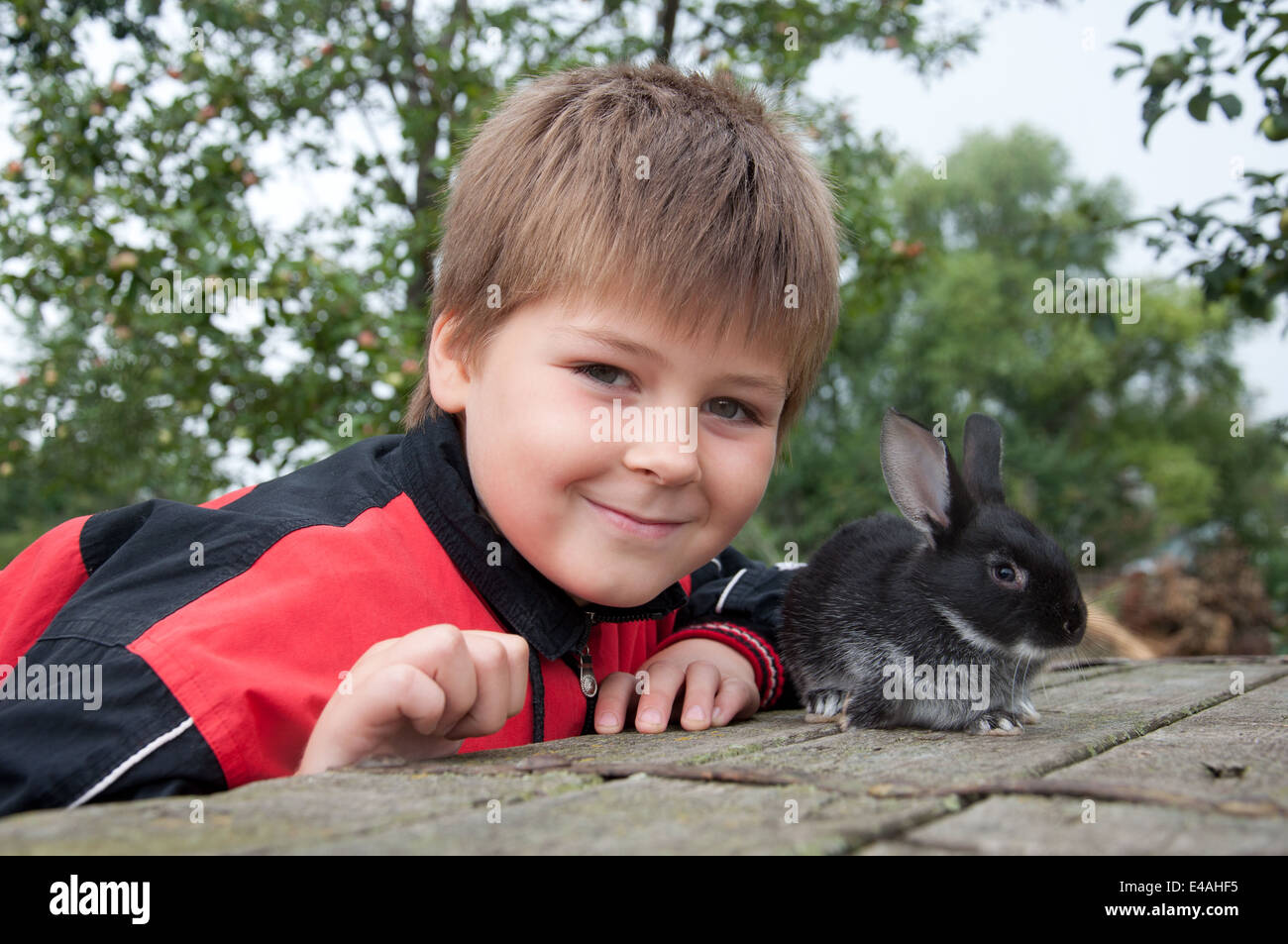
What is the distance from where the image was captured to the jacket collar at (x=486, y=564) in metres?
2.28

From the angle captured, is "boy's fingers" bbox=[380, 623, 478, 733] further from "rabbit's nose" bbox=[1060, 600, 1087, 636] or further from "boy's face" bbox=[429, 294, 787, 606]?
"rabbit's nose" bbox=[1060, 600, 1087, 636]

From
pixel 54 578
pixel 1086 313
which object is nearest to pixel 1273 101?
pixel 1086 313

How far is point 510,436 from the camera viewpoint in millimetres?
2203

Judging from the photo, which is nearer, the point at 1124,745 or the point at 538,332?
the point at 1124,745

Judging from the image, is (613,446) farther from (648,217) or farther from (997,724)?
(997,724)

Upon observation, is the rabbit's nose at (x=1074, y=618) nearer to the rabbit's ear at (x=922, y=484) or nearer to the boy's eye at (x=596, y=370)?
the rabbit's ear at (x=922, y=484)

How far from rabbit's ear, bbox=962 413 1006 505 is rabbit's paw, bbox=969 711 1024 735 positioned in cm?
56

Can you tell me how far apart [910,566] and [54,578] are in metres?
1.81

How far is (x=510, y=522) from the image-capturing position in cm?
226

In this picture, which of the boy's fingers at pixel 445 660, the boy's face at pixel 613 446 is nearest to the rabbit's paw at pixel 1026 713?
the boy's face at pixel 613 446

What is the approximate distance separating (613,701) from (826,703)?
19.8 inches

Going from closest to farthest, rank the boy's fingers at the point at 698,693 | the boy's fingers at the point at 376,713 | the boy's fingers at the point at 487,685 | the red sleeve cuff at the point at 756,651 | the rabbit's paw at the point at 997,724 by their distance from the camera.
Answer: the boy's fingers at the point at 376,713
the boy's fingers at the point at 487,685
the rabbit's paw at the point at 997,724
the boy's fingers at the point at 698,693
the red sleeve cuff at the point at 756,651
